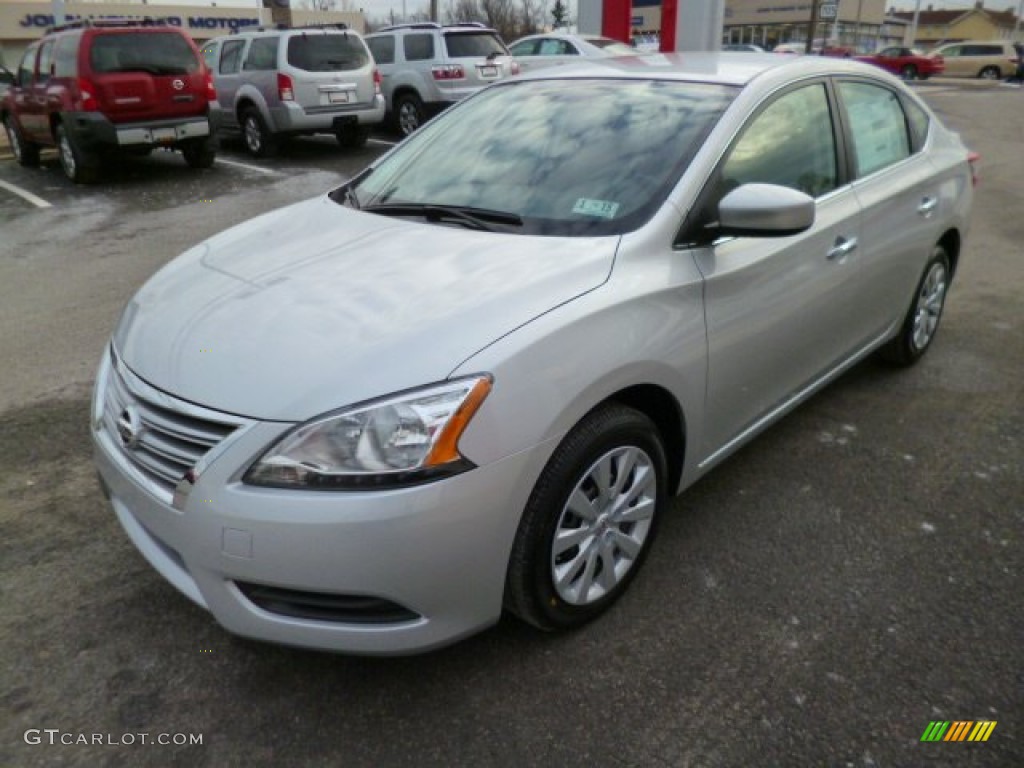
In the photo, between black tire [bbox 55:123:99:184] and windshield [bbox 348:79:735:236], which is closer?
windshield [bbox 348:79:735:236]

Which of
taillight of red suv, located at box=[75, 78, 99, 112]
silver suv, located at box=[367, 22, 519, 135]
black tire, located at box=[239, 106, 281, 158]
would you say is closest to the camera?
taillight of red suv, located at box=[75, 78, 99, 112]

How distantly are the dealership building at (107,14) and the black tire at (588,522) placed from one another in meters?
39.9

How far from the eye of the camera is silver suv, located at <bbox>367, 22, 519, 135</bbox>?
12.9m

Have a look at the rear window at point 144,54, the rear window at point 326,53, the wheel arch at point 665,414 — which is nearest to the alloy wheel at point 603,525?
the wheel arch at point 665,414

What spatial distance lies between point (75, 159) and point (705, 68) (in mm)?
9435

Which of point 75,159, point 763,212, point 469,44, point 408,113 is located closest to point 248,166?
point 75,159

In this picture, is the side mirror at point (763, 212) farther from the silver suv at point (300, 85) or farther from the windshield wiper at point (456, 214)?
the silver suv at point (300, 85)

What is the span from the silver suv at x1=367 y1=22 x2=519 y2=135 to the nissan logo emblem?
11396 millimetres

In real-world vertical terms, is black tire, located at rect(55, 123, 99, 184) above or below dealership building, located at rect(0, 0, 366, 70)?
below

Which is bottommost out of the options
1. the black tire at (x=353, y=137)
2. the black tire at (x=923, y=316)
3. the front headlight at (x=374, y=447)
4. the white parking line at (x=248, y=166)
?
the white parking line at (x=248, y=166)

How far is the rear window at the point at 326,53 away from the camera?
11539 millimetres

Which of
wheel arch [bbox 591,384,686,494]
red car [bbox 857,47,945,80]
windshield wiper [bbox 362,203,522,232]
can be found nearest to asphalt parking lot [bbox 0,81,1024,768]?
wheel arch [bbox 591,384,686,494]

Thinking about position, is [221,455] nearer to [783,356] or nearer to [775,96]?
[783,356]

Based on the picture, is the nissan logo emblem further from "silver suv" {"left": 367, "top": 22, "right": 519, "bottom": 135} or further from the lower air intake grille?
"silver suv" {"left": 367, "top": 22, "right": 519, "bottom": 135}
